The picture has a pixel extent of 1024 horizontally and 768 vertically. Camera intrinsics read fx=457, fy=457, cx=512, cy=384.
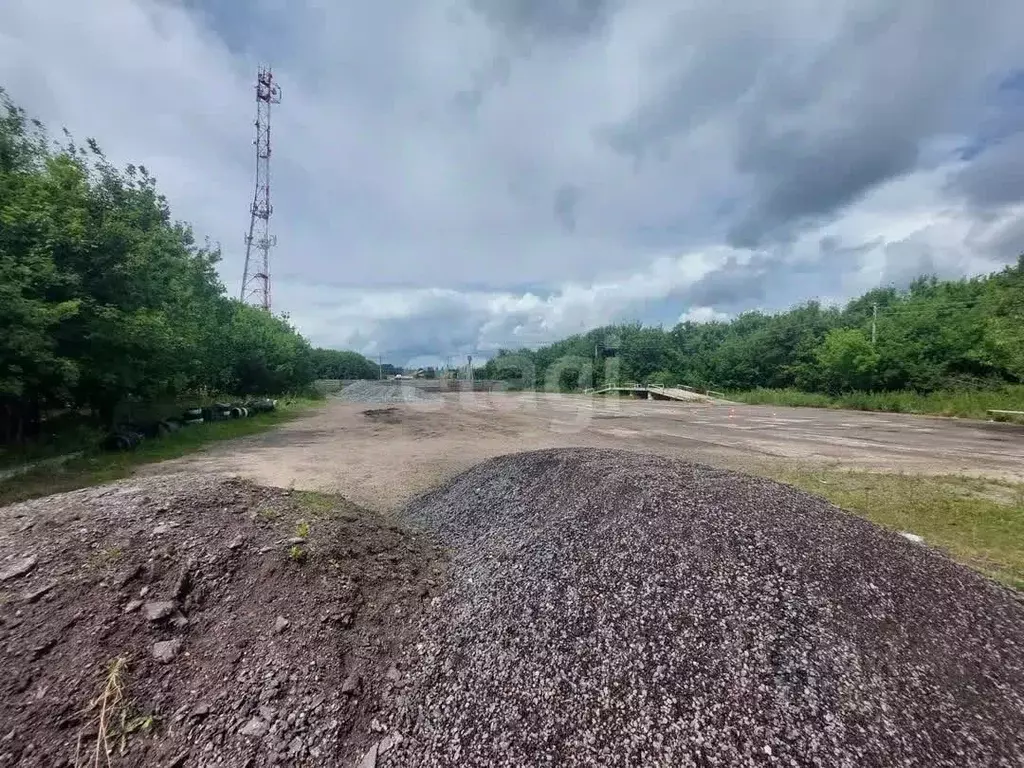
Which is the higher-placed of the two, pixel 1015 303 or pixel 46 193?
pixel 46 193

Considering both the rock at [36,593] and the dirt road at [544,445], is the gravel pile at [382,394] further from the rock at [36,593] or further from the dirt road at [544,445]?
the rock at [36,593]

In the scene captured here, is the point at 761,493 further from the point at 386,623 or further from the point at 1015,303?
the point at 1015,303

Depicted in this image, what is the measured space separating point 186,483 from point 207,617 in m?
2.17

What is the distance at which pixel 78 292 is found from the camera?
806 centimetres

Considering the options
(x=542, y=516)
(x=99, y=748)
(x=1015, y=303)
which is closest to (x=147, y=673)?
(x=99, y=748)

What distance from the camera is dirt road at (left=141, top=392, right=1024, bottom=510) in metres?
7.31

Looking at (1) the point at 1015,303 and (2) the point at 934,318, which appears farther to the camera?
(2) the point at 934,318

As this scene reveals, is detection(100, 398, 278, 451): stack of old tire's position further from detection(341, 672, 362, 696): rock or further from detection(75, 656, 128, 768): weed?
detection(341, 672, 362, 696): rock

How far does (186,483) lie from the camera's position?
4160mm

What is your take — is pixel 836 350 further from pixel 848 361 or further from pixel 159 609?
pixel 159 609

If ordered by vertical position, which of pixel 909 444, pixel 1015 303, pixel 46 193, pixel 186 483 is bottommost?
pixel 909 444

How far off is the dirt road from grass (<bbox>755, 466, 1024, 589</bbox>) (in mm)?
985

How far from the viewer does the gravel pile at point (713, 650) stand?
1.94 meters

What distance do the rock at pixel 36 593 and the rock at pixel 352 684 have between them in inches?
69.6
